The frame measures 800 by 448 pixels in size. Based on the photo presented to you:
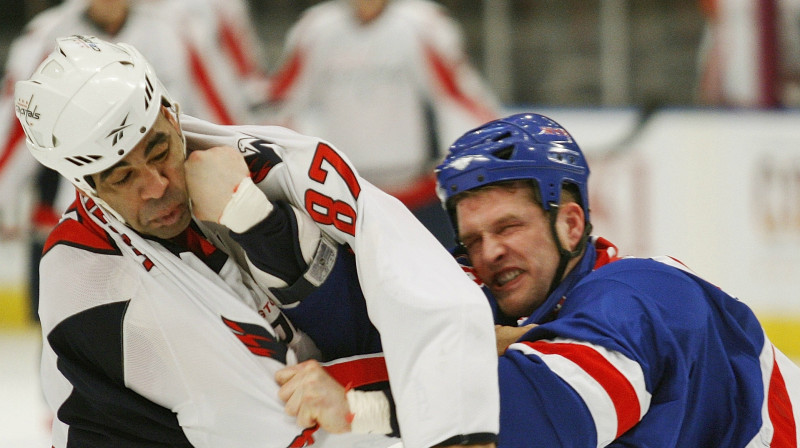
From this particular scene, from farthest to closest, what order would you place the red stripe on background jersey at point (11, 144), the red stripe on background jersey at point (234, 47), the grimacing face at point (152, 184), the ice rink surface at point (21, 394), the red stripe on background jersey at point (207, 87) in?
the red stripe on background jersey at point (234, 47) < the red stripe on background jersey at point (207, 87) < the red stripe on background jersey at point (11, 144) < the ice rink surface at point (21, 394) < the grimacing face at point (152, 184)

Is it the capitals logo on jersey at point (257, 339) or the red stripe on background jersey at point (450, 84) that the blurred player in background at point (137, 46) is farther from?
the capitals logo on jersey at point (257, 339)

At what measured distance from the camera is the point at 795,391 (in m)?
1.92

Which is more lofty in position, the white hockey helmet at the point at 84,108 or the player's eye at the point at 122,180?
the white hockey helmet at the point at 84,108

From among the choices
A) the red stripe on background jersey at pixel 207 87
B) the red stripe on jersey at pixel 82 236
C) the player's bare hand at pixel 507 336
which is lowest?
the red stripe on background jersey at pixel 207 87

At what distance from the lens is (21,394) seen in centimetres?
→ 455

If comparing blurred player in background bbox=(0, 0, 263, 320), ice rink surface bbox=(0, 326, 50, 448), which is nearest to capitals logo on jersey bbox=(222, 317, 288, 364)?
ice rink surface bbox=(0, 326, 50, 448)

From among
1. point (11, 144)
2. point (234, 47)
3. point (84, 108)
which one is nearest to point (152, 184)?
point (84, 108)

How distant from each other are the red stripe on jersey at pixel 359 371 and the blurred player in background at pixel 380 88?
3.65 m

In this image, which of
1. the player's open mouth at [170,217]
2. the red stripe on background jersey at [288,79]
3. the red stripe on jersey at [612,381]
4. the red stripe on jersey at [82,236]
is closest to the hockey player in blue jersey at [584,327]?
the red stripe on jersey at [612,381]

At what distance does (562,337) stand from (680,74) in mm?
4978

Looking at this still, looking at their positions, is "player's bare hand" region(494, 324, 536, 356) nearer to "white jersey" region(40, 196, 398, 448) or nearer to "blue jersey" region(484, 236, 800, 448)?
"blue jersey" region(484, 236, 800, 448)

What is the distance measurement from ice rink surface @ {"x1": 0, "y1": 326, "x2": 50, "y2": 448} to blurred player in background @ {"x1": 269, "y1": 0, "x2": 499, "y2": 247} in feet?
5.84

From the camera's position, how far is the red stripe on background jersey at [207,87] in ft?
15.7

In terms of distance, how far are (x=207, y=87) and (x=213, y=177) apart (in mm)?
3092
